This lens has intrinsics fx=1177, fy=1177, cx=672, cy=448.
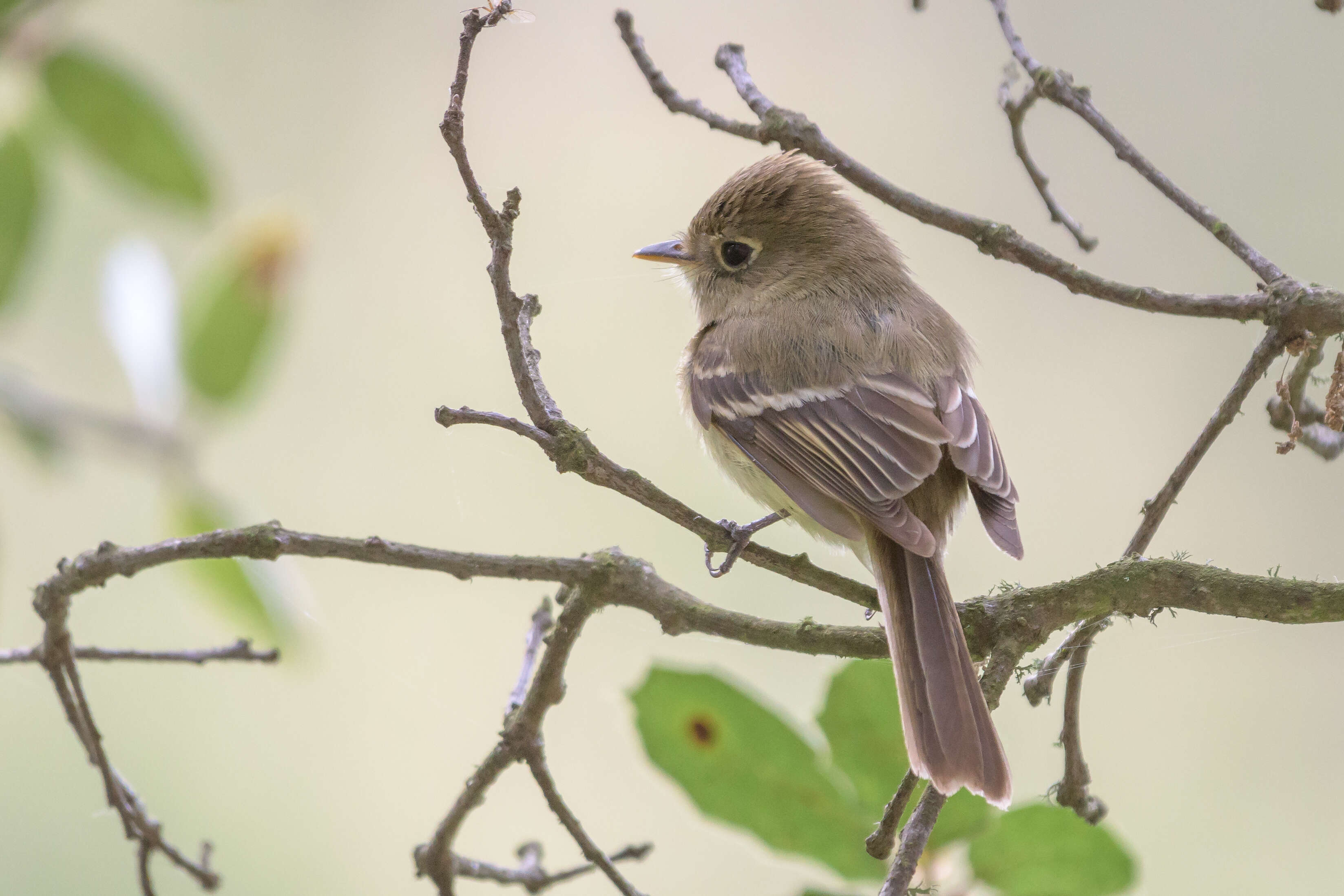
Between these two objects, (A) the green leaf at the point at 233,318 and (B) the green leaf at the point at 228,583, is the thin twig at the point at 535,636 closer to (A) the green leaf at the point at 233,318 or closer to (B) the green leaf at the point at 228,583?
(B) the green leaf at the point at 228,583

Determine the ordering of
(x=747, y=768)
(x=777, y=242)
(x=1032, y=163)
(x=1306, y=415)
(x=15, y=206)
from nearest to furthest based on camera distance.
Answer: (x=747, y=768), (x=15, y=206), (x=1306, y=415), (x=1032, y=163), (x=777, y=242)

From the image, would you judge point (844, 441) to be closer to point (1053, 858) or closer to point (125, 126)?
point (1053, 858)

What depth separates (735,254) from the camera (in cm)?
214

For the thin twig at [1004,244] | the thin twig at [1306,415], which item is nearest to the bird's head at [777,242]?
the thin twig at [1004,244]

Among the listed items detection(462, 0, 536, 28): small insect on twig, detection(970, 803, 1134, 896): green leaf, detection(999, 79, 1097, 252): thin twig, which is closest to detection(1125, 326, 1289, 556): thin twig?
detection(999, 79, 1097, 252): thin twig

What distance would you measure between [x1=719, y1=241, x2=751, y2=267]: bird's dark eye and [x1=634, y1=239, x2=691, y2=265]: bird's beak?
7cm

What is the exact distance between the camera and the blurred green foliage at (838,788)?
0.93 meters

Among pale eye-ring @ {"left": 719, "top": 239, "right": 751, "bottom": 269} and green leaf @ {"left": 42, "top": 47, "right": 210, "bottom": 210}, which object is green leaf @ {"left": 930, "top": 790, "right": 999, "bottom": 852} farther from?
pale eye-ring @ {"left": 719, "top": 239, "right": 751, "bottom": 269}

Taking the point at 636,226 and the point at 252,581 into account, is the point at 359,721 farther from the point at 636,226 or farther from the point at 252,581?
the point at 252,581

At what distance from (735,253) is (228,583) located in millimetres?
1220

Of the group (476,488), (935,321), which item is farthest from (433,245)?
(935,321)

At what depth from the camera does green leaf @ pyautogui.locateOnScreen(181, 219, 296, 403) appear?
1.23 meters

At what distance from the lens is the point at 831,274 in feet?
6.72

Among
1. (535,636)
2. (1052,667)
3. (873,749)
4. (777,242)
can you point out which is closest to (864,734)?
(873,749)
